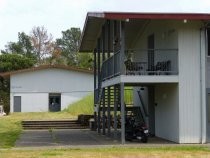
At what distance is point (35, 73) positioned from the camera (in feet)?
190

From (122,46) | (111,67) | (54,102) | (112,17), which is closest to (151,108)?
(111,67)

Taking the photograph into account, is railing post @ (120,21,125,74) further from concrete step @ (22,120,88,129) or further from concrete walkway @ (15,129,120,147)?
concrete step @ (22,120,88,129)

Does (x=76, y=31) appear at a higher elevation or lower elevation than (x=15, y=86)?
higher

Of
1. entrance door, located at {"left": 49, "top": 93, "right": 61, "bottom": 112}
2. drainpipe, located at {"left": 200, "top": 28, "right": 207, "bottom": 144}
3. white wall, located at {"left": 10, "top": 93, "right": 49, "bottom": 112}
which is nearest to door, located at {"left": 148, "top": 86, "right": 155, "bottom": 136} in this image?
drainpipe, located at {"left": 200, "top": 28, "right": 207, "bottom": 144}

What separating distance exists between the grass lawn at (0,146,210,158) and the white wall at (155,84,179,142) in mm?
2973

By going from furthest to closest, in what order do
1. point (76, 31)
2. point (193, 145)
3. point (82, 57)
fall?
point (76, 31)
point (82, 57)
point (193, 145)

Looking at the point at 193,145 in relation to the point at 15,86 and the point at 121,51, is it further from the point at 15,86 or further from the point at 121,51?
the point at 15,86

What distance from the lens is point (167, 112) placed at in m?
25.1

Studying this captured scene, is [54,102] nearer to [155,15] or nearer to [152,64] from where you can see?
[152,64]

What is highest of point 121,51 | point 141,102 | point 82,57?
point 82,57

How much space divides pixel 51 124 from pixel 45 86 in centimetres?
2029

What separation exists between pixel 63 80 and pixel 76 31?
64.9 metres

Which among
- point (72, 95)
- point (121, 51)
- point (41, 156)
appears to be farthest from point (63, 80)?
point (41, 156)

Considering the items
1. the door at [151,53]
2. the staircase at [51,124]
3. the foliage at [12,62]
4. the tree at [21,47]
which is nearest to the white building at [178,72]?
the door at [151,53]
